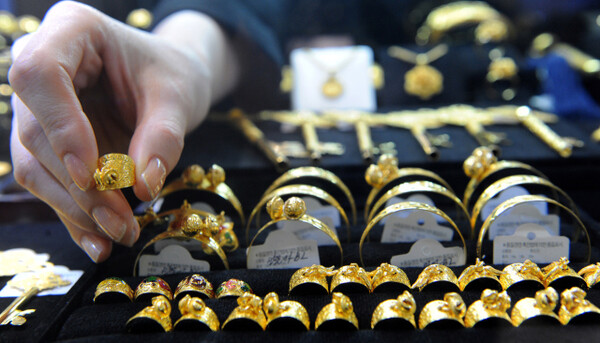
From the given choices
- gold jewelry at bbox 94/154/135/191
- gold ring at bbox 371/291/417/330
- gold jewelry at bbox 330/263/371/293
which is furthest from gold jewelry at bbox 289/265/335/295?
gold jewelry at bbox 94/154/135/191

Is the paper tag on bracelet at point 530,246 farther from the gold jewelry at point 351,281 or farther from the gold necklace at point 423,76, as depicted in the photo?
the gold necklace at point 423,76

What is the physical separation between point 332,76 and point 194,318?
1498mm

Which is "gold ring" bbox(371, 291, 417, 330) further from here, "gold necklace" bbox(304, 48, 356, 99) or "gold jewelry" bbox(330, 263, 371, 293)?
"gold necklace" bbox(304, 48, 356, 99)

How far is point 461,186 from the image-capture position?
1433 millimetres

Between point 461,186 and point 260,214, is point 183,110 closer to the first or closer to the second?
point 260,214

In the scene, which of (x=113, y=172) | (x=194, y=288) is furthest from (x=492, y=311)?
(x=113, y=172)

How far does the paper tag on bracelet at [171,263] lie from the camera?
98 cm

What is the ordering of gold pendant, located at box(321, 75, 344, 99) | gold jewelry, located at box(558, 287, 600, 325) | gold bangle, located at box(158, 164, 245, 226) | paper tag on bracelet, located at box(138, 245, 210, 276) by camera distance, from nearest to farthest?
gold jewelry, located at box(558, 287, 600, 325) → paper tag on bracelet, located at box(138, 245, 210, 276) → gold bangle, located at box(158, 164, 245, 226) → gold pendant, located at box(321, 75, 344, 99)

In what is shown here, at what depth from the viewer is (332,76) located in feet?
6.91

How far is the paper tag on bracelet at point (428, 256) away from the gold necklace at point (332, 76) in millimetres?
1222

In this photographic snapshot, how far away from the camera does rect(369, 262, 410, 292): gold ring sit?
89 centimetres

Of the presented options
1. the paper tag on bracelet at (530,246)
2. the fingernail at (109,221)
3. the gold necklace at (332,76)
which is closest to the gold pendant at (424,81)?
the gold necklace at (332,76)

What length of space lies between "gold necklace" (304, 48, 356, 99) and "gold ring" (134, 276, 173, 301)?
1.36 metres

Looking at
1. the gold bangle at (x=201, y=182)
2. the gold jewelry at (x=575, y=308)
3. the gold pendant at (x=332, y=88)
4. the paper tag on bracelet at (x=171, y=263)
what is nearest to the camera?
the gold jewelry at (x=575, y=308)
